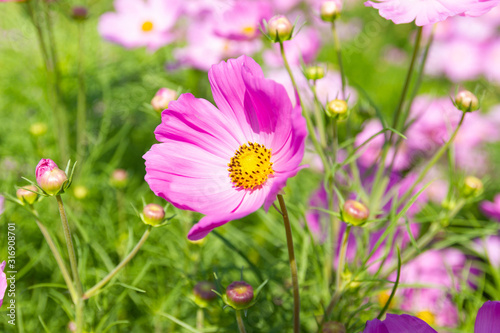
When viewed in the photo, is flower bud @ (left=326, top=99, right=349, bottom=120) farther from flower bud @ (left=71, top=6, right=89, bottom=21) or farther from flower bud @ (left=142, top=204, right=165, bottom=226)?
flower bud @ (left=71, top=6, right=89, bottom=21)

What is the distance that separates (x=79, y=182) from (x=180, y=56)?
494 mm

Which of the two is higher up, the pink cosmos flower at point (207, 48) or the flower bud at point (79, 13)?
the flower bud at point (79, 13)

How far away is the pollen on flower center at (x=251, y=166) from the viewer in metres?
0.53

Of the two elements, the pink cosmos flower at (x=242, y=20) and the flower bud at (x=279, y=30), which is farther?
the pink cosmos flower at (x=242, y=20)

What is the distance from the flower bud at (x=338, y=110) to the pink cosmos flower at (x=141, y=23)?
2.57ft

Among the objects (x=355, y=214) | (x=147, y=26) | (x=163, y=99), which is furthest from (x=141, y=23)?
(x=355, y=214)

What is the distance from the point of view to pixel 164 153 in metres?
0.51

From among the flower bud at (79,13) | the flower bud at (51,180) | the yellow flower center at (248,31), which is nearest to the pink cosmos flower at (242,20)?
the yellow flower center at (248,31)

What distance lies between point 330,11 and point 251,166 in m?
0.30

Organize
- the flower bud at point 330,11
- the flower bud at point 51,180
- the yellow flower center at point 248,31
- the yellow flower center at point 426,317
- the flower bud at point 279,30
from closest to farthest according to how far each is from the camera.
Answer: the flower bud at point 51,180
the flower bud at point 279,30
the flower bud at point 330,11
the yellow flower center at point 426,317
the yellow flower center at point 248,31

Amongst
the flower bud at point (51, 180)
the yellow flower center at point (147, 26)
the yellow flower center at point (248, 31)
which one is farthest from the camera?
the yellow flower center at point (147, 26)

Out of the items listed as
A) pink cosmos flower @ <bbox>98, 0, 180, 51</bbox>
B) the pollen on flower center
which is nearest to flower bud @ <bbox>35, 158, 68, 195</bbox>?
the pollen on flower center

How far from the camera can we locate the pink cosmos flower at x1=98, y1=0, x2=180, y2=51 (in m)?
1.28

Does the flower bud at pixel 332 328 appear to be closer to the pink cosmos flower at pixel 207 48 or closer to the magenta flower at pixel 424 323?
the magenta flower at pixel 424 323
